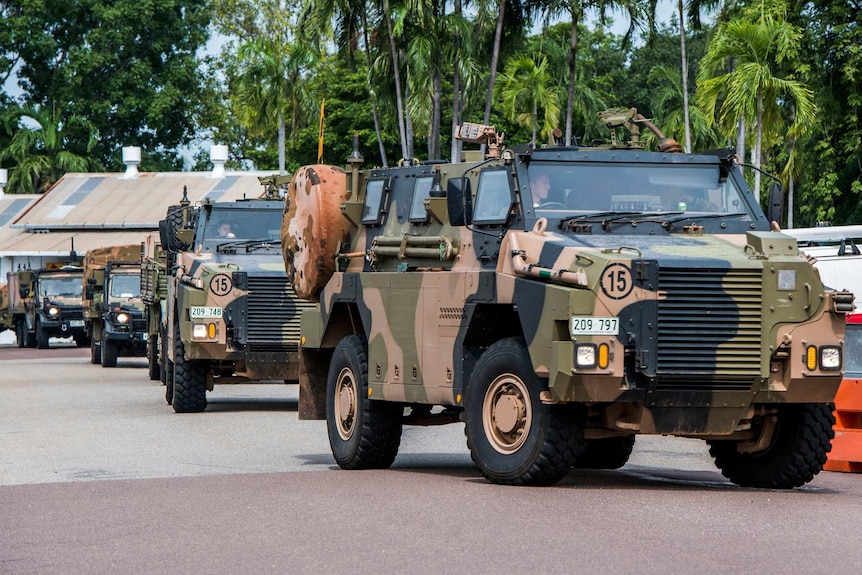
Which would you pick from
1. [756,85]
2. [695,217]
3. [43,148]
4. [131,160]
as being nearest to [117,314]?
[756,85]

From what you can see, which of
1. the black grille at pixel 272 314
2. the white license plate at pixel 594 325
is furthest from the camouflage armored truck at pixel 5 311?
the white license plate at pixel 594 325

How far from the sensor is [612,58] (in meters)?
74.4

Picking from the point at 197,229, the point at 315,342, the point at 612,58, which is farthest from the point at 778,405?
the point at 612,58

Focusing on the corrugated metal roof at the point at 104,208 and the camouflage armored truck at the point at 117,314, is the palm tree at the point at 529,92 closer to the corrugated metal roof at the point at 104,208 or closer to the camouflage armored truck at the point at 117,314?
the corrugated metal roof at the point at 104,208

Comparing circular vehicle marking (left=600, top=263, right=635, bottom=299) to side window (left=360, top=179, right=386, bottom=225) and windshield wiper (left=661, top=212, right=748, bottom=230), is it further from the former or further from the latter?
side window (left=360, top=179, right=386, bottom=225)

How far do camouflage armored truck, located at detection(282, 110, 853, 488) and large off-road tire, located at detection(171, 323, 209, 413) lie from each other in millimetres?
6917

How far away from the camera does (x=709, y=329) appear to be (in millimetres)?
11141

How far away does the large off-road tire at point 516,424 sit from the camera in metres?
11.3

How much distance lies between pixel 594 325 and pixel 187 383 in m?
11.1

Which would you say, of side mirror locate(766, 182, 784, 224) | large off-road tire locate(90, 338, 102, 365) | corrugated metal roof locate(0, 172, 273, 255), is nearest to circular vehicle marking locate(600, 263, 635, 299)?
side mirror locate(766, 182, 784, 224)

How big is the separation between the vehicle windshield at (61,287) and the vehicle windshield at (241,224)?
24.4 meters

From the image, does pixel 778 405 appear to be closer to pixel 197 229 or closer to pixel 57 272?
pixel 197 229

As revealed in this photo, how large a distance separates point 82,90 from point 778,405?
6562 centimetres

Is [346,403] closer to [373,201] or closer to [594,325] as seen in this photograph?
[373,201]
